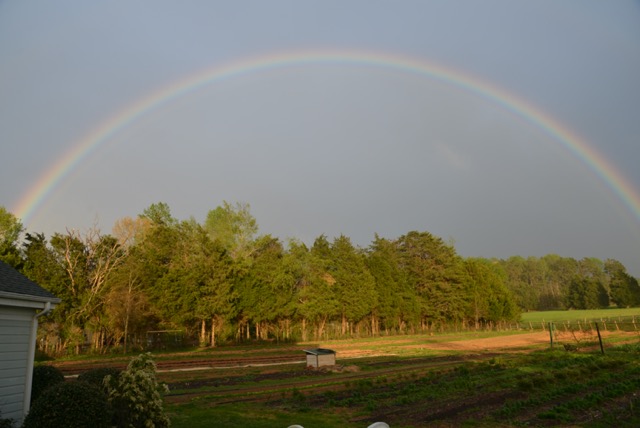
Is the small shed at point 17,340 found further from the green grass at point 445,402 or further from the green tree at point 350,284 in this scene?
the green tree at point 350,284

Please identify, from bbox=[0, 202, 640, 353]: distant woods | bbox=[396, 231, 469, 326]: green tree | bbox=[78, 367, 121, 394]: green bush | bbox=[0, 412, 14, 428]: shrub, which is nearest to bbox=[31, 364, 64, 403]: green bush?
bbox=[78, 367, 121, 394]: green bush

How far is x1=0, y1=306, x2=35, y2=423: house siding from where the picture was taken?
828 centimetres

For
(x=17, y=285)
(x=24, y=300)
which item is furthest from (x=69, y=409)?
(x=17, y=285)

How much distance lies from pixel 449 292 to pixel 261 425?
60.9 metres

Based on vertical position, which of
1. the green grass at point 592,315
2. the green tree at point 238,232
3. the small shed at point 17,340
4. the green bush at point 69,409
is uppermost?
the green tree at point 238,232

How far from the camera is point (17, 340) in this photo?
28.6ft

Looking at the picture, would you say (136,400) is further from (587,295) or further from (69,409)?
(587,295)

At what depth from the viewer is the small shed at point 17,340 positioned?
327 inches

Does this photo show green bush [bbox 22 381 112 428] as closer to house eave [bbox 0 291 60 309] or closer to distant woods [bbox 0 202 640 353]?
house eave [bbox 0 291 60 309]

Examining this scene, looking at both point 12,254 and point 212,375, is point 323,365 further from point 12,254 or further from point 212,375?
point 12,254

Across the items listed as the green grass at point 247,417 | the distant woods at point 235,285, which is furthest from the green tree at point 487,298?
the green grass at point 247,417

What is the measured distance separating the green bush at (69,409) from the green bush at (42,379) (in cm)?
301

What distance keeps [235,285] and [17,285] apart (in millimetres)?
37647

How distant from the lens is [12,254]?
1428 inches
